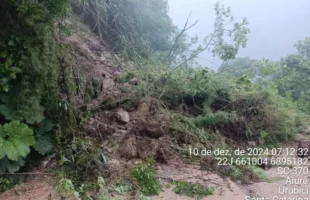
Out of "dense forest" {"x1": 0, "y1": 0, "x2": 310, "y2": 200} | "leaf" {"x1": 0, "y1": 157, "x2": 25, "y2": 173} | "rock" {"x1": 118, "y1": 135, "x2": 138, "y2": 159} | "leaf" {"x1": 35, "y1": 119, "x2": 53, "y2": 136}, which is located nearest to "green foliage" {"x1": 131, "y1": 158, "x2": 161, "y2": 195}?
"dense forest" {"x1": 0, "y1": 0, "x2": 310, "y2": 200}

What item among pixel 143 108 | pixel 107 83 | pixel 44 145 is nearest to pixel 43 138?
pixel 44 145

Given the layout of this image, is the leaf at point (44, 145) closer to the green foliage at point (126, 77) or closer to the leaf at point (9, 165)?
the leaf at point (9, 165)

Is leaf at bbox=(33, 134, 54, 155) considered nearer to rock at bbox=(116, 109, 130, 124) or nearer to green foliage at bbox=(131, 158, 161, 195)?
green foliage at bbox=(131, 158, 161, 195)

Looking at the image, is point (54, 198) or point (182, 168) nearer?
point (54, 198)

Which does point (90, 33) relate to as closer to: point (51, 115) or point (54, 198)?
point (51, 115)

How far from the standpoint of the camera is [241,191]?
3.24m

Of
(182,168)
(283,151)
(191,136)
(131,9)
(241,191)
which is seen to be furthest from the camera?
(131,9)

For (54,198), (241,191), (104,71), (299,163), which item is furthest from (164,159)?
(104,71)

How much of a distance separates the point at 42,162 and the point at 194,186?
1749 mm

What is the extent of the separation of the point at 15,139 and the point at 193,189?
187cm

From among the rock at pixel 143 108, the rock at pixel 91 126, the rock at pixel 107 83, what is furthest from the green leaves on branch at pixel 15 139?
the rock at pixel 107 83

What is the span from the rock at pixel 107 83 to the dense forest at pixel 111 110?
26mm

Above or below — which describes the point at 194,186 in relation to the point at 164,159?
below

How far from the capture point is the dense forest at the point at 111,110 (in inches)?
116
